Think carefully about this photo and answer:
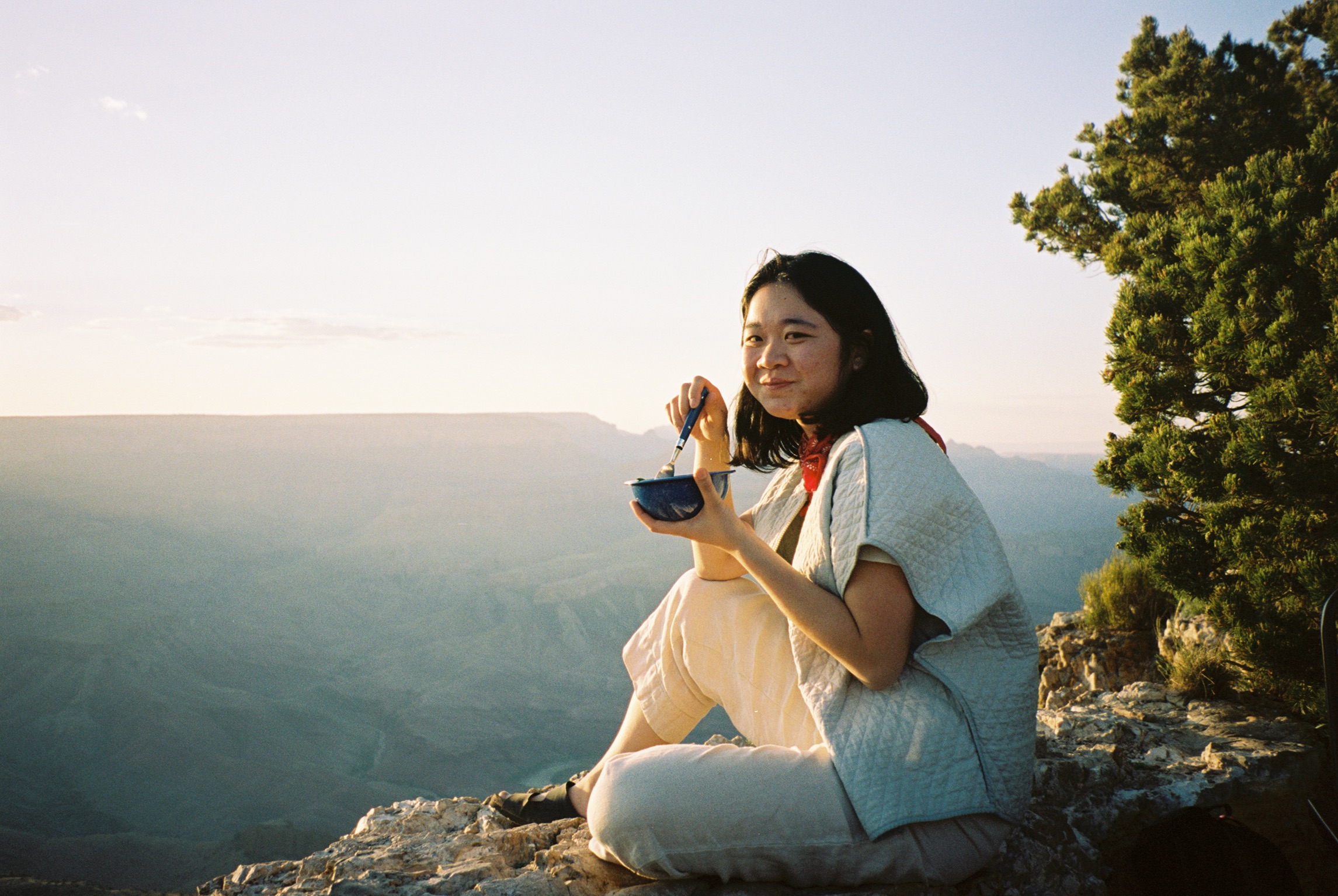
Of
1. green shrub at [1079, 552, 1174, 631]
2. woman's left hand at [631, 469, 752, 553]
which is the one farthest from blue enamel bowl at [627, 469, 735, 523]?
green shrub at [1079, 552, 1174, 631]

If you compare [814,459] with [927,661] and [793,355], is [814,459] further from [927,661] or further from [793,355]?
[927,661]

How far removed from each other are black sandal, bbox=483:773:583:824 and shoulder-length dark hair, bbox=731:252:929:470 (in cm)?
142

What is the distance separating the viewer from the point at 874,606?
1.45 meters

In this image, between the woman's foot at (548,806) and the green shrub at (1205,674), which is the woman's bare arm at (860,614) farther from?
the green shrub at (1205,674)

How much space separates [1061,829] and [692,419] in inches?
64.3

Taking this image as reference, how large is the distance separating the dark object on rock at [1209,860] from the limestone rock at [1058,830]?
8.5 inches

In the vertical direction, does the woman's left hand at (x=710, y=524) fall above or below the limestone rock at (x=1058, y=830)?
above

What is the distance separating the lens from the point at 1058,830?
2.12 m

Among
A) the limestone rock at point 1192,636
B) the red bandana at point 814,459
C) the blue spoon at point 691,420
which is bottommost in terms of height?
the limestone rock at point 1192,636

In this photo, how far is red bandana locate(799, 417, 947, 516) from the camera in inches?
70.6

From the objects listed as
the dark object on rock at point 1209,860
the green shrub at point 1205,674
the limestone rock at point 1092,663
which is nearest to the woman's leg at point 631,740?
the dark object on rock at point 1209,860

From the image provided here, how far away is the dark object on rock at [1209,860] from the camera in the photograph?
5.42 ft

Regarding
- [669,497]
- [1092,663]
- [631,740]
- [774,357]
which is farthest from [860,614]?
[1092,663]

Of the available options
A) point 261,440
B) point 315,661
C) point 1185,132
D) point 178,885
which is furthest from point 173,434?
point 1185,132
